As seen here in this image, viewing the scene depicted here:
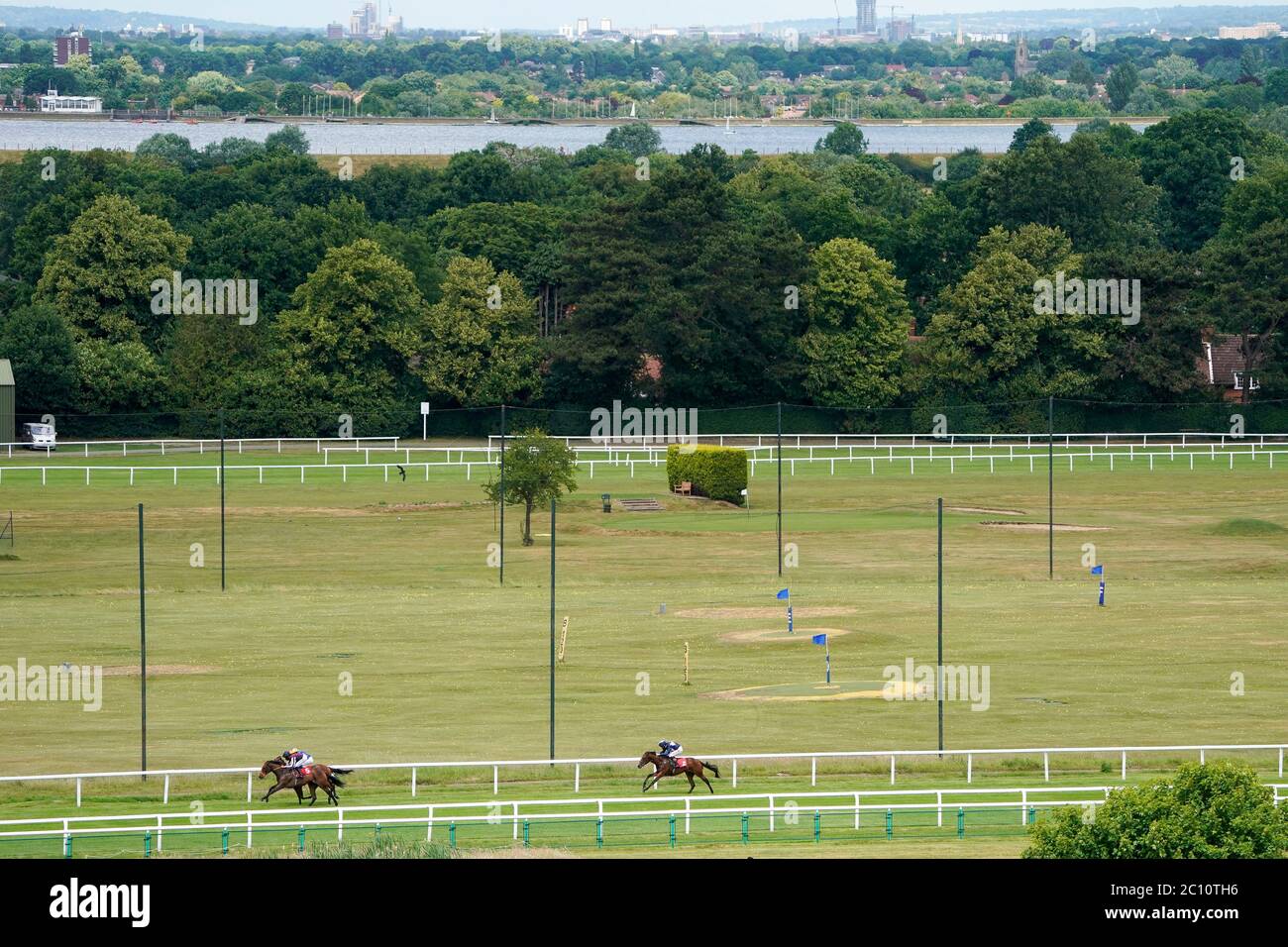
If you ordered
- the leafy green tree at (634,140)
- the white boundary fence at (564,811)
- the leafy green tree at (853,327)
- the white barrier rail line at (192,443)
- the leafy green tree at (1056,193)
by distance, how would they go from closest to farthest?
the white boundary fence at (564,811), the white barrier rail line at (192,443), the leafy green tree at (853,327), the leafy green tree at (1056,193), the leafy green tree at (634,140)

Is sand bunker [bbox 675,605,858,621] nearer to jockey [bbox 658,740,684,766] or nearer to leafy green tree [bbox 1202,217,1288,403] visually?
jockey [bbox 658,740,684,766]

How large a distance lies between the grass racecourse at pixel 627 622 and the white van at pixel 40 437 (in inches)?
145

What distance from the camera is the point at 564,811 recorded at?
1367 inches

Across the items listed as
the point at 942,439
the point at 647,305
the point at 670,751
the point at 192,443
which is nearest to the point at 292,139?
the point at 647,305

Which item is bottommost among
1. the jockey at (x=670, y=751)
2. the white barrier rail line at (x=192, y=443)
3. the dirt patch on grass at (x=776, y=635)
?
the dirt patch on grass at (x=776, y=635)

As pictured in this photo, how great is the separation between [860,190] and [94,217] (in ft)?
174

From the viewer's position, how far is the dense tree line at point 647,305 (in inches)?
3944

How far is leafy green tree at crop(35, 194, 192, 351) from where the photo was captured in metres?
103

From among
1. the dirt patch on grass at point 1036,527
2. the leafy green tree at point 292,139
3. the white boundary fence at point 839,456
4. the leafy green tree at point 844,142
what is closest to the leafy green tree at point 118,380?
the white boundary fence at point 839,456

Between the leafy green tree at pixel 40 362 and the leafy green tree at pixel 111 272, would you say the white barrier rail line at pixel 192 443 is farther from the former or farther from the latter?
the leafy green tree at pixel 111 272

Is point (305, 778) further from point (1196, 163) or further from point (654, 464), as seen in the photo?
point (1196, 163)

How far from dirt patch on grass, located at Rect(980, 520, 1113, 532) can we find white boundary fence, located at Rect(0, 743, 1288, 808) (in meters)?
33.1

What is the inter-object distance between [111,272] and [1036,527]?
50.0 metres

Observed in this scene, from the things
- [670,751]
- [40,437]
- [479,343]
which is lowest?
[670,751]
